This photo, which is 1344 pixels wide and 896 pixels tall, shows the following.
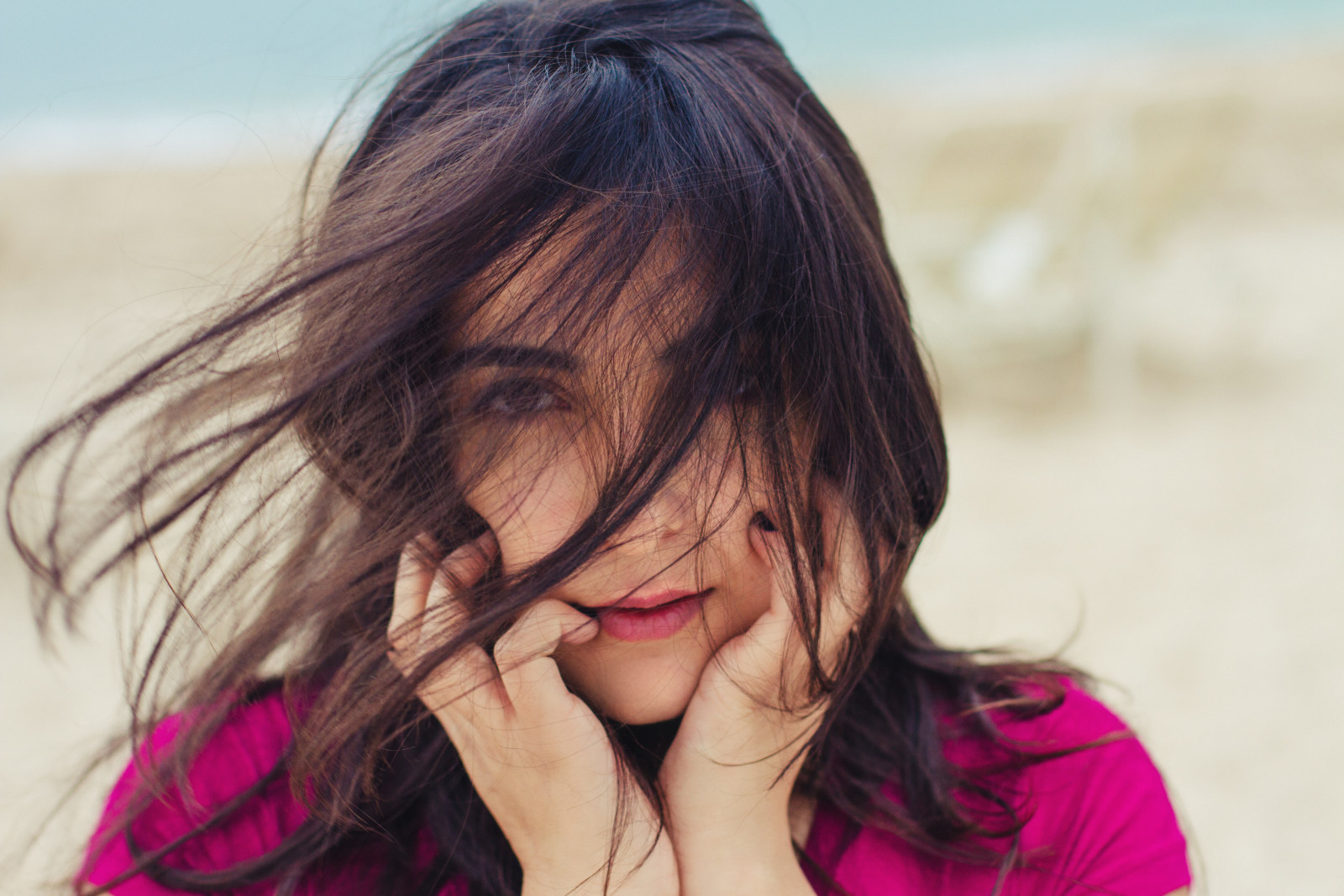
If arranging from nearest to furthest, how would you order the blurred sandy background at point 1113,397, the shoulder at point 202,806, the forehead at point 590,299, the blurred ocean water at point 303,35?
1. the forehead at point 590,299
2. the shoulder at point 202,806
3. the blurred sandy background at point 1113,397
4. the blurred ocean water at point 303,35

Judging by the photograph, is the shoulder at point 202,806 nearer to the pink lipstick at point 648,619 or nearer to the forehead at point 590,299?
the pink lipstick at point 648,619

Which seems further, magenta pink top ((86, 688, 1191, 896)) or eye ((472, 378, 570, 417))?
magenta pink top ((86, 688, 1191, 896))

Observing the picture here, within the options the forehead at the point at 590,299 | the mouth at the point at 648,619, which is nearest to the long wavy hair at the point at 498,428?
the forehead at the point at 590,299

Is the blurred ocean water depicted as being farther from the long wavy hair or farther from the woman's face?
the woman's face

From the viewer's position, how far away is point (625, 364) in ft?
3.33

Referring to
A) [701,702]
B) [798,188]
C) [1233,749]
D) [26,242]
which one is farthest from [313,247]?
[26,242]

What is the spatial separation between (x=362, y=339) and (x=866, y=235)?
0.54m

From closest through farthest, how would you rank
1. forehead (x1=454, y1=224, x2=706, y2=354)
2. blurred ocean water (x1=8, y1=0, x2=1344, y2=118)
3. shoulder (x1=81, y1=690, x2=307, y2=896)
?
forehead (x1=454, y1=224, x2=706, y2=354) < shoulder (x1=81, y1=690, x2=307, y2=896) < blurred ocean water (x1=8, y1=0, x2=1344, y2=118)

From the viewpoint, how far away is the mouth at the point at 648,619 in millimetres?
1140

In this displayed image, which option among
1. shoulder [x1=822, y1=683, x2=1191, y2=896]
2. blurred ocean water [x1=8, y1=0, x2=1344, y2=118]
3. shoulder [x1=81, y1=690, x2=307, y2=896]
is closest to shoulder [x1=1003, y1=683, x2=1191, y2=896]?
shoulder [x1=822, y1=683, x2=1191, y2=896]

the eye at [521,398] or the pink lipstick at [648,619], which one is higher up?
the eye at [521,398]

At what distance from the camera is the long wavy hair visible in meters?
1.01

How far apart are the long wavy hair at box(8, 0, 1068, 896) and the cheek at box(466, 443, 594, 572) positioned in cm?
2

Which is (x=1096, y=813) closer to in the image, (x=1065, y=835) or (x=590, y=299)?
(x=1065, y=835)
